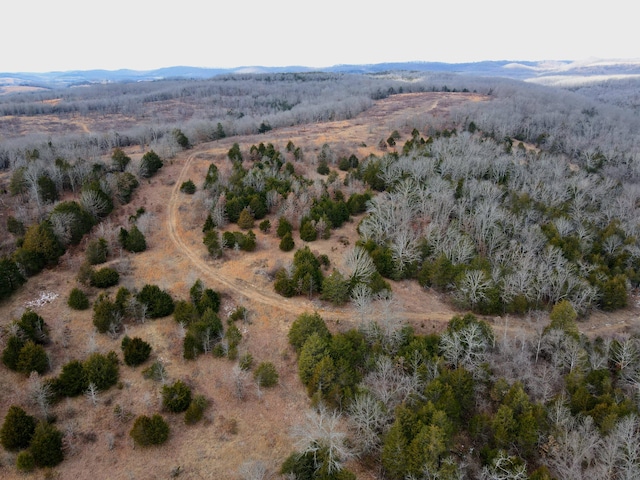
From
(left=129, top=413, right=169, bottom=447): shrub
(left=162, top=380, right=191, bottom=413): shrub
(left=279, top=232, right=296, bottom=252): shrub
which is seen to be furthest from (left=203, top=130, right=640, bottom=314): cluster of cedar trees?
(left=129, top=413, right=169, bottom=447): shrub

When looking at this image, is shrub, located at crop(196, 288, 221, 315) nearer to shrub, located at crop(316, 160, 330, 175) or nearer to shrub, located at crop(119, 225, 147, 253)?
shrub, located at crop(119, 225, 147, 253)

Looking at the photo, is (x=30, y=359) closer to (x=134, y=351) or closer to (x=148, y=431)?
(x=134, y=351)

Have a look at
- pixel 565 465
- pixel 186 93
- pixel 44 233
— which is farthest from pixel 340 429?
pixel 186 93

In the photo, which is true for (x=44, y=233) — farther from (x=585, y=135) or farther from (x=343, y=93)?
(x=343, y=93)

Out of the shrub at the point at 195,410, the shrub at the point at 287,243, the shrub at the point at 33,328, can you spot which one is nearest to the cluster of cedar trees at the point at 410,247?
the shrub at the point at 287,243

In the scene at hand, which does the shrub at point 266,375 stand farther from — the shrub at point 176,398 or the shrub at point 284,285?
the shrub at point 284,285

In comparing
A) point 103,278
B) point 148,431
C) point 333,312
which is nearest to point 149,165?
point 103,278
